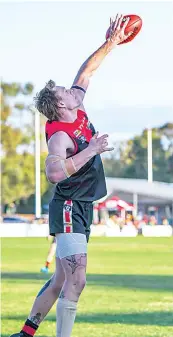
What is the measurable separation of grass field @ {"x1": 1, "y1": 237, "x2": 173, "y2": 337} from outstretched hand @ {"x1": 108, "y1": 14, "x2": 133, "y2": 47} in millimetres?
3301

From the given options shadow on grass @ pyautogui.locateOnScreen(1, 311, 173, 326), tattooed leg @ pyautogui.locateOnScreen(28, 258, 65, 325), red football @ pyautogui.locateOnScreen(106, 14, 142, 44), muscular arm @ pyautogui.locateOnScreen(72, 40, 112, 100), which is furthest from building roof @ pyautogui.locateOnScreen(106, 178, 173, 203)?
tattooed leg @ pyautogui.locateOnScreen(28, 258, 65, 325)

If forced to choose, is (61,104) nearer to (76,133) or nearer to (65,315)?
(76,133)

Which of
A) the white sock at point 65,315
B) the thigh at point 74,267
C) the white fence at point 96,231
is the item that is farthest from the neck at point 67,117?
the white fence at point 96,231

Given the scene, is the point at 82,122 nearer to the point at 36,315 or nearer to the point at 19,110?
the point at 36,315

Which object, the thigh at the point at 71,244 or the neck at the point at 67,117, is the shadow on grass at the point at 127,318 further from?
the neck at the point at 67,117

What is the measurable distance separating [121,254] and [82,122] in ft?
Result: 94.8

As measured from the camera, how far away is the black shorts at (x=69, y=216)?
9.32 metres

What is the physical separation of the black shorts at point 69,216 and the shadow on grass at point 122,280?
10.2m

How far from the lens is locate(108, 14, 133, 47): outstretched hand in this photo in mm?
10289

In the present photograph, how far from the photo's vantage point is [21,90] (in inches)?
3962

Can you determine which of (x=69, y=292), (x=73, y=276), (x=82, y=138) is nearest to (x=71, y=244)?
(x=73, y=276)

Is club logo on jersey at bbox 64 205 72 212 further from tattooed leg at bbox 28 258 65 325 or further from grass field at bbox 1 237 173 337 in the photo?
grass field at bbox 1 237 173 337

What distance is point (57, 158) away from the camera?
9047 mm

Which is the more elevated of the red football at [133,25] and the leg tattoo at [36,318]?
the red football at [133,25]
